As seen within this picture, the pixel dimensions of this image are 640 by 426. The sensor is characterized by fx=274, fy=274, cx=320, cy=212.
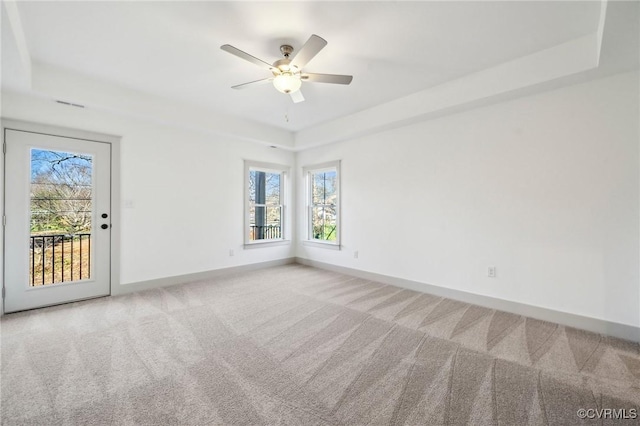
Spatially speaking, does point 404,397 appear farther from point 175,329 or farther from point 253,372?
point 175,329

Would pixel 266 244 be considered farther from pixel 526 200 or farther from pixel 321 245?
pixel 526 200

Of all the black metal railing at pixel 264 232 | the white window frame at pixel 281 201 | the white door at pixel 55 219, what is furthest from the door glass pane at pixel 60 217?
the black metal railing at pixel 264 232

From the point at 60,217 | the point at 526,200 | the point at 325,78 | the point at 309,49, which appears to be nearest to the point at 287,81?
the point at 325,78

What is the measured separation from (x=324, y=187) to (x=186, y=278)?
3051 mm

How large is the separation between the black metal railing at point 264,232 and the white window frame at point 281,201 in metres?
0.08

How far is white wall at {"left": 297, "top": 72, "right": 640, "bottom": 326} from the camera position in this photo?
2662 mm

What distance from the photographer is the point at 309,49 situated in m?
2.23

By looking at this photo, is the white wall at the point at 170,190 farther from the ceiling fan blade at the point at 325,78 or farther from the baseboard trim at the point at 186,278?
the ceiling fan blade at the point at 325,78

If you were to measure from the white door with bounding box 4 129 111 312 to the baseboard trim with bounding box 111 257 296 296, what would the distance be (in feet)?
0.72

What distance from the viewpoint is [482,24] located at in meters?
2.34

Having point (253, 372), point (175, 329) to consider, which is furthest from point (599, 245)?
point (175, 329)

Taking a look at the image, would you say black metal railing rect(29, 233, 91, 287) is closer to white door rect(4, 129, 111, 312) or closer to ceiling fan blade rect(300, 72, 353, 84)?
white door rect(4, 129, 111, 312)

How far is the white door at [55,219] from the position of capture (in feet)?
10.5

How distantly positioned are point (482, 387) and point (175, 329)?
2760 millimetres
